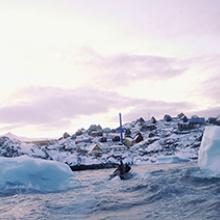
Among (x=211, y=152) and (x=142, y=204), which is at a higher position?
(x=211, y=152)

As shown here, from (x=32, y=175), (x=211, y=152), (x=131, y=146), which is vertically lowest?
(x=131, y=146)

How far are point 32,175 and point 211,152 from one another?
9163 millimetres

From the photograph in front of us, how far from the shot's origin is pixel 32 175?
23.3m

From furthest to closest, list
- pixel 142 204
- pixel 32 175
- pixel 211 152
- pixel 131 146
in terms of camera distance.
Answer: pixel 131 146, pixel 32 175, pixel 211 152, pixel 142 204

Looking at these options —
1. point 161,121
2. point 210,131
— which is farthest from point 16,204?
point 161,121

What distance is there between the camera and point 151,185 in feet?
57.2

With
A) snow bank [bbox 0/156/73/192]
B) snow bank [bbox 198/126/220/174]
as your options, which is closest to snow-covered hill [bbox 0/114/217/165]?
snow bank [bbox 0/156/73/192]

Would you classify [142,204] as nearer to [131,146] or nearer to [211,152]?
[211,152]

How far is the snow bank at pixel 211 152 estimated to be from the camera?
58.4ft


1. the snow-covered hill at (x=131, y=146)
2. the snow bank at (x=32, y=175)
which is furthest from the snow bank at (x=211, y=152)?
the snow-covered hill at (x=131, y=146)

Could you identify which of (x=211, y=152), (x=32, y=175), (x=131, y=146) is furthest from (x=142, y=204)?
(x=131, y=146)

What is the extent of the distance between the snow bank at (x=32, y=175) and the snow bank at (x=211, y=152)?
6808mm

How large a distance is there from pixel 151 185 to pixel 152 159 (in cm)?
4898

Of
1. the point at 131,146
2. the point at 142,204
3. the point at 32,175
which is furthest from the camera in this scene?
the point at 131,146
